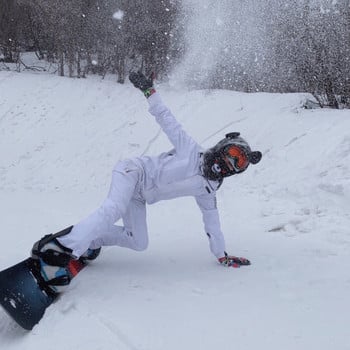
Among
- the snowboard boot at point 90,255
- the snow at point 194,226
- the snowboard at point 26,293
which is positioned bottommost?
the snow at point 194,226

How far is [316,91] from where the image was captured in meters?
8.97

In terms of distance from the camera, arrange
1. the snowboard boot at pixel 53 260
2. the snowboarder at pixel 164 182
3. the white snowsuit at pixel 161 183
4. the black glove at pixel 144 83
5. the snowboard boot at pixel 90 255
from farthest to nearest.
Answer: the snowboard boot at pixel 90 255 < the black glove at pixel 144 83 < the white snowsuit at pixel 161 183 < the snowboarder at pixel 164 182 < the snowboard boot at pixel 53 260

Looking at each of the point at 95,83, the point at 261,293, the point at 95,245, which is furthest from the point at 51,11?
the point at 261,293

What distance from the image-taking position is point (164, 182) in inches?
149

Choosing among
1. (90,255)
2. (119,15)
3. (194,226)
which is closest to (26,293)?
(90,255)

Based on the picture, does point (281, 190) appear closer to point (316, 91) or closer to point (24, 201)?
point (316, 91)

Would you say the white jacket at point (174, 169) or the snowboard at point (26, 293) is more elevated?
the white jacket at point (174, 169)

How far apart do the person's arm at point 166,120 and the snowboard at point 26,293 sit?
1.29 metres

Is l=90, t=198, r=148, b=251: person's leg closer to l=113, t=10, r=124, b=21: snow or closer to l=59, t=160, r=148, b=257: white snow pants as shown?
l=59, t=160, r=148, b=257: white snow pants

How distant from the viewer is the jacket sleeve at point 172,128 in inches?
149

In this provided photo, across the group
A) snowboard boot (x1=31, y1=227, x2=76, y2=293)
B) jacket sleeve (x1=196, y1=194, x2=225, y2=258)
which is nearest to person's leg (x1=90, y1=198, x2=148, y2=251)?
jacket sleeve (x1=196, y1=194, x2=225, y2=258)

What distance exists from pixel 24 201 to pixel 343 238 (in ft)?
17.7

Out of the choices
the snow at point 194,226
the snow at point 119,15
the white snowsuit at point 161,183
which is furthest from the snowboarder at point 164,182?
the snow at point 119,15

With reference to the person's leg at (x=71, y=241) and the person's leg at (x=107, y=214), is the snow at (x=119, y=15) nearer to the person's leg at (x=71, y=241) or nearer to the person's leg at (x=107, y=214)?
the person's leg at (x=107, y=214)
